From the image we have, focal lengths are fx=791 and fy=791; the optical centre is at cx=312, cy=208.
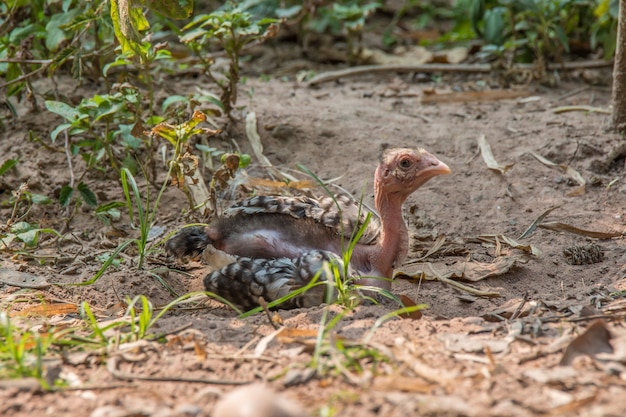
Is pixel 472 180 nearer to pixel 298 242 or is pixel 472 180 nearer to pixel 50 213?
pixel 298 242

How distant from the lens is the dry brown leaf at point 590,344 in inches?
110

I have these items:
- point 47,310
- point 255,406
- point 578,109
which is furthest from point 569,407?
point 578,109

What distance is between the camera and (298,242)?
158 inches

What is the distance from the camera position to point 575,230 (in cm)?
455

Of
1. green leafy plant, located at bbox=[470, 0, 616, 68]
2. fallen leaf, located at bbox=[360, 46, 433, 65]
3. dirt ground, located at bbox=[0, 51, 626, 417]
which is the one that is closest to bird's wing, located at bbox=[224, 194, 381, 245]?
dirt ground, located at bbox=[0, 51, 626, 417]

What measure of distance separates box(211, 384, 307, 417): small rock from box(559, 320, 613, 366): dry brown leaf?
1060 millimetres

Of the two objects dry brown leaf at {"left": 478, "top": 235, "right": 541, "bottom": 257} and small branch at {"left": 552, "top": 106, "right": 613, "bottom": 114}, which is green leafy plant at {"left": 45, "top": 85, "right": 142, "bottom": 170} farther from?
small branch at {"left": 552, "top": 106, "right": 613, "bottom": 114}

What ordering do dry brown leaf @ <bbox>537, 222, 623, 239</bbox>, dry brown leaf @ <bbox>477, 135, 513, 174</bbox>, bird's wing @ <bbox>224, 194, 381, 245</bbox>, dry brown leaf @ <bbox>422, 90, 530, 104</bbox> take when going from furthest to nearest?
dry brown leaf @ <bbox>422, 90, 530, 104</bbox>, dry brown leaf @ <bbox>477, 135, 513, 174</bbox>, dry brown leaf @ <bbox>537, 222, 623, 239</bbox>, bird's wing @ <bbox>224, 194, 381, 245</bbox>

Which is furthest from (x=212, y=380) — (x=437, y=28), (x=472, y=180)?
(x=437, y=28)

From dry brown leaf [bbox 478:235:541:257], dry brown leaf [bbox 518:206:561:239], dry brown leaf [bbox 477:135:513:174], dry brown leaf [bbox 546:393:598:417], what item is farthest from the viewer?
dry brown leaf [bbox 477:135:513:174]

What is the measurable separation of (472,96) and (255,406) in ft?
15.5

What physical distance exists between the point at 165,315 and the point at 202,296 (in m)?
0.29

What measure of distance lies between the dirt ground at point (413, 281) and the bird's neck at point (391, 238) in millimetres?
175

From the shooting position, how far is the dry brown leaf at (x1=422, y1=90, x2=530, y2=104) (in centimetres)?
641
